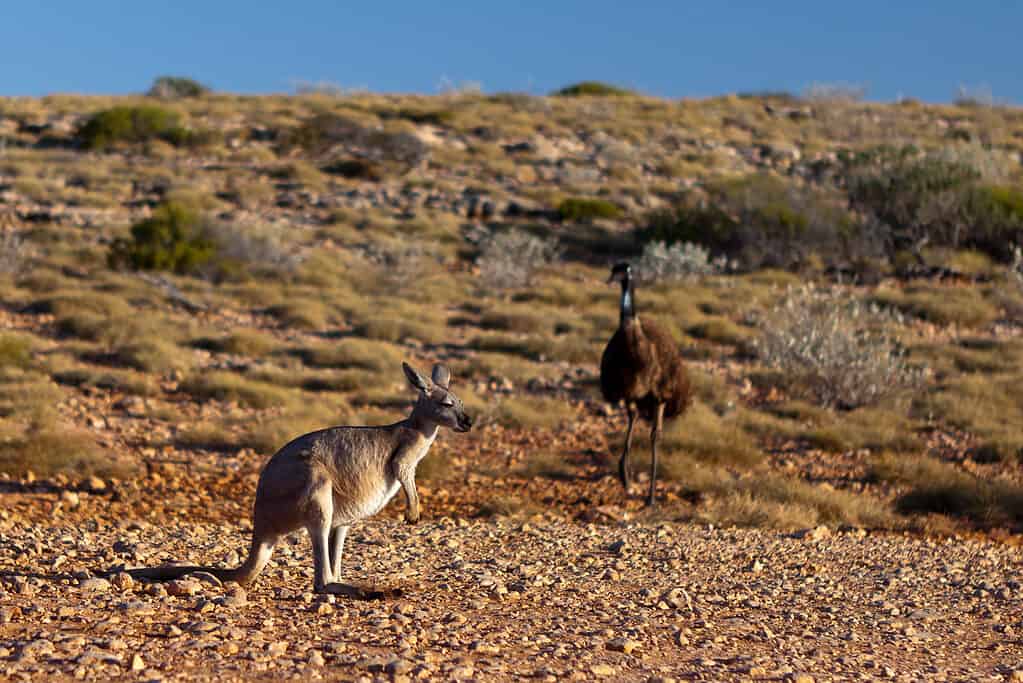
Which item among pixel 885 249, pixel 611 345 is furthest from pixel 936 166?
pixel 611 345

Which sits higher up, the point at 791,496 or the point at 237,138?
the point at 237,138

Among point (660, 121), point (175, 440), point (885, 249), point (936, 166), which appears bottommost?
point (175, 440)

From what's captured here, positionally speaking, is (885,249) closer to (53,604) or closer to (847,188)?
(847,188)

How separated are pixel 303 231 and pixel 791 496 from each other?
20.7 metres

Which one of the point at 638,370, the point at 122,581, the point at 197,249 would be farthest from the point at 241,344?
the point at 122,581

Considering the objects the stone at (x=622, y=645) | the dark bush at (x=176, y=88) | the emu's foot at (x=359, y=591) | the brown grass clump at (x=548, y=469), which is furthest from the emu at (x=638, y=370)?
the dark bush at (x=176, y=88)

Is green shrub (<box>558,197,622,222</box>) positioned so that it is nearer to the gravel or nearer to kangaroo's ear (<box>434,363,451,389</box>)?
the gravel

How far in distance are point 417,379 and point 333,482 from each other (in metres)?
0.80

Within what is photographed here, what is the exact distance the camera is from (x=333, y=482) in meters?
6.24

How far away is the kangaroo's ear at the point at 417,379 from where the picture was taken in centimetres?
652

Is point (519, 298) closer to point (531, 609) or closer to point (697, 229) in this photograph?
point (697, 229)

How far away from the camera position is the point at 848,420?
50.1ft

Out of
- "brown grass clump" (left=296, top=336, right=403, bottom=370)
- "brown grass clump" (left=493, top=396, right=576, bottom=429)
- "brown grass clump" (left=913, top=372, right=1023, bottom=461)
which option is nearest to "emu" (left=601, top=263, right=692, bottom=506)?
"brown grass clump" (left=493, top=396, right=576, bottom=429)

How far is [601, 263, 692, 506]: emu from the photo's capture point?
1203cm
